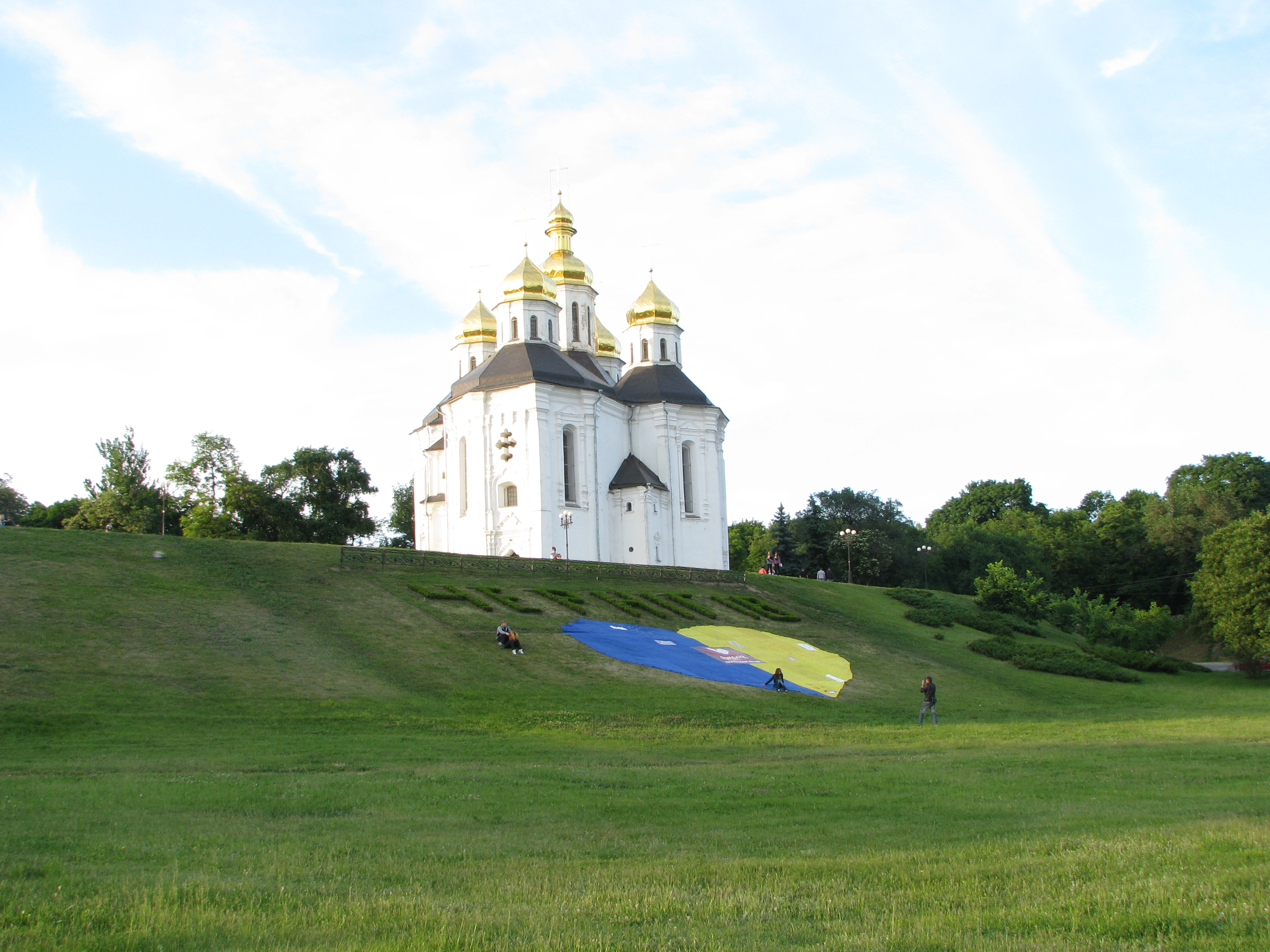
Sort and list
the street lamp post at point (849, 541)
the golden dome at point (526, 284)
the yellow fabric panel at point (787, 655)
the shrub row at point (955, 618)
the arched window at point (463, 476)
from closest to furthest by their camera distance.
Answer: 1. the yellow fabric panel at point (787, 655)
2. the shrub row at point (955, 618)
3. the arched window at point (463, 476)
4. the golden dome at point (526, 284)
5. the street lamp post at point (849, 541)

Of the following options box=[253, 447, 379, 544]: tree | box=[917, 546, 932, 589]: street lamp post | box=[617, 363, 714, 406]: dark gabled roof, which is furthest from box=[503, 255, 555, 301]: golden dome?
box=[917, 546, 932, 589]: street lamp post

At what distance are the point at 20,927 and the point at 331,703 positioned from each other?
14.4 m

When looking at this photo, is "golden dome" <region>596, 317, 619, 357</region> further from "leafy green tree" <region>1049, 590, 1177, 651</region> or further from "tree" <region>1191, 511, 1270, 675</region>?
"tree" <region>1191, 511, 1270, 675</region>

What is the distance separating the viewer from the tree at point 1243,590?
39531 millimetres

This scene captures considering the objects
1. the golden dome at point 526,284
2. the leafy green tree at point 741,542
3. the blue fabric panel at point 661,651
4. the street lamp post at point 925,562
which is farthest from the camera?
the leafy green tree at point 741,542

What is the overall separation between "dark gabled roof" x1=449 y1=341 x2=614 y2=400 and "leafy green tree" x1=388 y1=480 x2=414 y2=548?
92.3 ft

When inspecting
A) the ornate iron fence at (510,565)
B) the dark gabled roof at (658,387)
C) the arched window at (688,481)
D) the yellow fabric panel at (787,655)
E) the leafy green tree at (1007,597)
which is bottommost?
the yellow fabric panel at (787,655)

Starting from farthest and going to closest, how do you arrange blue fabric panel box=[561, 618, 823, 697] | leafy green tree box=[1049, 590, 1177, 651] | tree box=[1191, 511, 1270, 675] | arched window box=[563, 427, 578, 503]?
arched window box=[563, 427, 578, 503] < leafy green tree box=[1049, 590, 1177, 651] < tree box=[1191, 511, 1270, 675] < blue fabric panel box=[561, 618, 823, 697]

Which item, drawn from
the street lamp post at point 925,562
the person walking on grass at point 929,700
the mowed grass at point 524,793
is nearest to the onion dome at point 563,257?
the street lamp post at point 925,562

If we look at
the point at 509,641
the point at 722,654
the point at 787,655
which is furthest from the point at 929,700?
the point at 509,641

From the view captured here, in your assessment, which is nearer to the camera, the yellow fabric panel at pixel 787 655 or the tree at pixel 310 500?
the yellow fabric panel at pixel 787 655

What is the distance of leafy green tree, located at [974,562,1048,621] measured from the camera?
47844mm

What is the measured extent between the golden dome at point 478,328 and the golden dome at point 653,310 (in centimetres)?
927

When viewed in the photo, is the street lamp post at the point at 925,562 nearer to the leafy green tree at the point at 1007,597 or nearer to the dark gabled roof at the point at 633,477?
the leafy green tree at the point at 1007,597
